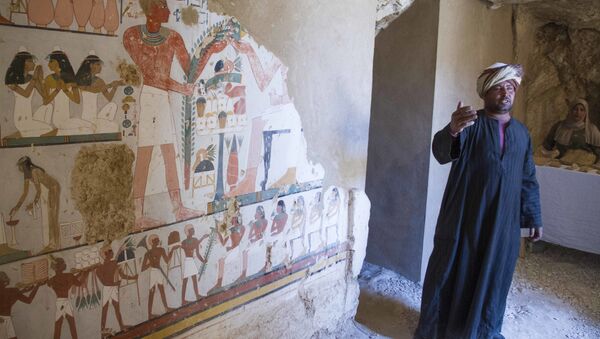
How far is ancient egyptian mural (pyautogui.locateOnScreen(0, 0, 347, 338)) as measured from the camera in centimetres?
150

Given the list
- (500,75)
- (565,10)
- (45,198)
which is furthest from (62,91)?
(565,10)

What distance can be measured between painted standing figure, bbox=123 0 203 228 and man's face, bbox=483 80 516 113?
5.95 ft

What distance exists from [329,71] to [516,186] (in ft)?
4.42

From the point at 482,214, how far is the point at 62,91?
229 centimetres

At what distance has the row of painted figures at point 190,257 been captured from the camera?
63.9 inches

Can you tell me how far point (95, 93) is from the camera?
163 centimetres

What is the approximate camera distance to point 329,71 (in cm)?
263

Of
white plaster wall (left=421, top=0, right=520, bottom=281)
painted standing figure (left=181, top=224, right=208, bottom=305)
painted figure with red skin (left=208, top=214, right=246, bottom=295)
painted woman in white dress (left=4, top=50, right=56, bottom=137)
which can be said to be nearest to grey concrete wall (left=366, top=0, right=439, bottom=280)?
white plaster wall (left=421, top=0, right=520, bottom=281)

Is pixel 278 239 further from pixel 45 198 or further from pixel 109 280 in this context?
pixel 45 198

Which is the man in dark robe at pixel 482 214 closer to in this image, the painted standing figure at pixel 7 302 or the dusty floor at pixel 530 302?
the dusty floor at pixel 530 302

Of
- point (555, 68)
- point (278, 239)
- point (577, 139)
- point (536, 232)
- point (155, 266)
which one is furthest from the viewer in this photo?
point (555, 68)

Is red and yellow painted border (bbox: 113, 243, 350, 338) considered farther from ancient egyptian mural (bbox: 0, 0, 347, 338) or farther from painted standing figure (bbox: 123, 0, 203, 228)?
painted standing figure (bbox: 123, 0, 203, 228)

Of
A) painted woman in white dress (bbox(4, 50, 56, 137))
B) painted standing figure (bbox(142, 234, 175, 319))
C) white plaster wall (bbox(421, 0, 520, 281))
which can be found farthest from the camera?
white plaster wall (bbox(421, 0, 520, 281))

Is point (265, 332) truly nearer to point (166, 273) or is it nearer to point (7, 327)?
point (166, 273)
